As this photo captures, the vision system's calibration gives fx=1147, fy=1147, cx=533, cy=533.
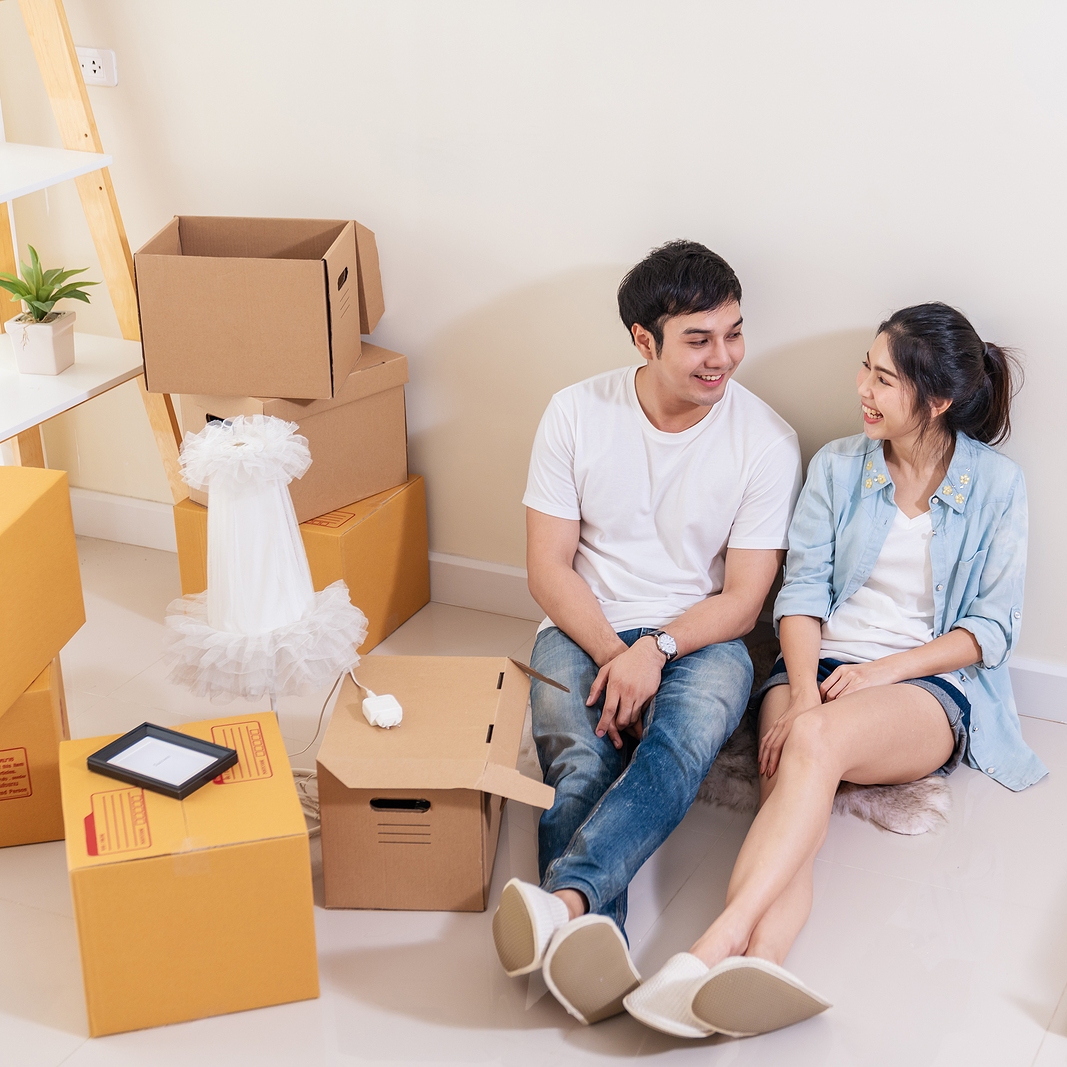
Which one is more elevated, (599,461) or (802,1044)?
(599,461)

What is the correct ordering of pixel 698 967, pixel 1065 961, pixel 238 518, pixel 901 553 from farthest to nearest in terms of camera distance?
pixel 901 553 → pixel 238 518 → pixel 1065 961 → pixel 698 967

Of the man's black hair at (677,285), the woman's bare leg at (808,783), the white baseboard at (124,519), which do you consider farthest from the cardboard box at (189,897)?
the white baseboard at (124,519)

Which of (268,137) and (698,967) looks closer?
(698,967)

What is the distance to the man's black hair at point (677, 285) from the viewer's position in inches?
Result: 79.0

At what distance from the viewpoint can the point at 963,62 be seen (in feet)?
6.40

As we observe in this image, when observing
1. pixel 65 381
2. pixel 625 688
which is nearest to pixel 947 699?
pixel 625 688

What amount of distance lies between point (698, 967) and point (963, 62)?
1530mm

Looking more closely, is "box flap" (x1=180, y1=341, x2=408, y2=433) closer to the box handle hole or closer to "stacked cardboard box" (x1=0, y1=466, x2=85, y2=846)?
"stacked cardboard box" (x1=0, y1=466, x2=85, y2=846)

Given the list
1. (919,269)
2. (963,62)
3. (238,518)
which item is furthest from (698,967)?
(963,62)

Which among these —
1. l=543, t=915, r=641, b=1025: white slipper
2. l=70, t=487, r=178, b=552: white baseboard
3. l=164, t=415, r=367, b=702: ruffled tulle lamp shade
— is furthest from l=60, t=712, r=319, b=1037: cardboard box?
l=70, t=487, r=178, b=552: white baseboard

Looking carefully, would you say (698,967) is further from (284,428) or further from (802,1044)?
(284,428)

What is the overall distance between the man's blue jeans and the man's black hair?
0.58 metres

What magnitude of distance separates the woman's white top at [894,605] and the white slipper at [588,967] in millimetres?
782

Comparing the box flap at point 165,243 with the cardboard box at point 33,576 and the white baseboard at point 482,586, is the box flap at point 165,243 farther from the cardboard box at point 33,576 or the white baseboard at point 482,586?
the white baseboard at point 482,586
